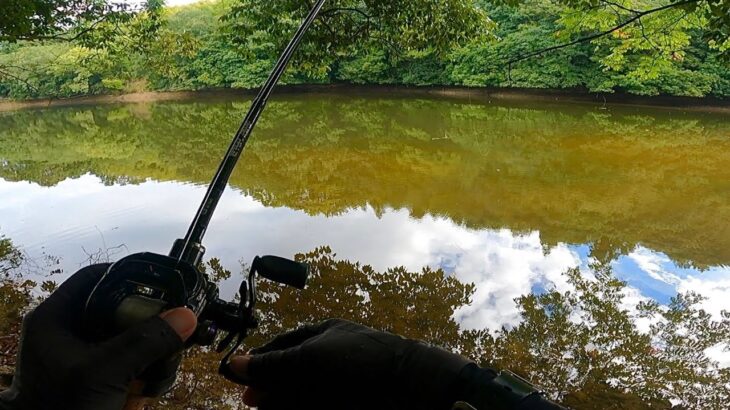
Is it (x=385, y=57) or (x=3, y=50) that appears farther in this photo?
(x=385, y=57)

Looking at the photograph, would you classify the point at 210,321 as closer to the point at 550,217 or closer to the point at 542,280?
the point at 542,280

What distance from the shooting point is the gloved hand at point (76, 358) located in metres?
0.73

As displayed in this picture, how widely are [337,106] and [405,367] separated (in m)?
26.0

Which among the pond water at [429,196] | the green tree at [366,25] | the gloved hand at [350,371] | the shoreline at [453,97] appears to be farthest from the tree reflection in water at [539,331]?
the shoreline at [453,97]

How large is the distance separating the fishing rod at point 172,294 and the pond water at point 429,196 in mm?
4883

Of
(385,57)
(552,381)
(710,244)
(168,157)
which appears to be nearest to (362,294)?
(552,381)

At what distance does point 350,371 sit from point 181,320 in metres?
0.28

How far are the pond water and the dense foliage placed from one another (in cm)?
250

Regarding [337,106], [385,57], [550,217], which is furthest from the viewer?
[385,57]

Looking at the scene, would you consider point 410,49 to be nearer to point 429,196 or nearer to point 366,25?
point 366,25

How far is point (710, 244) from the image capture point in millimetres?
8172

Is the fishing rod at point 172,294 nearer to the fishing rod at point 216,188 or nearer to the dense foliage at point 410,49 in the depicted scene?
the fishing rod at point 216,188

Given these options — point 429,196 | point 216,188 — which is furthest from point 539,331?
point 429,196

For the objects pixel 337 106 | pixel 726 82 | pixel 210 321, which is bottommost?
pixel 337 106
